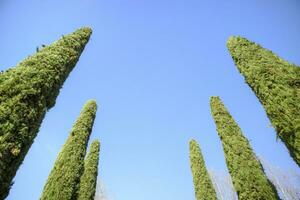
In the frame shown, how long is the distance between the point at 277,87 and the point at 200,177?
1406 cm

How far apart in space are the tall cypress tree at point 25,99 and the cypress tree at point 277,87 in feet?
23.6

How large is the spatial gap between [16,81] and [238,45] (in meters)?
9.47

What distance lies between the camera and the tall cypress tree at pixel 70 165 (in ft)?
47.5

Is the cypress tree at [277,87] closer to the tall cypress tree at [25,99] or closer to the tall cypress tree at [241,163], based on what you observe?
the tall cypress tree at [241,163]

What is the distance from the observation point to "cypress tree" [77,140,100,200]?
59.1ft

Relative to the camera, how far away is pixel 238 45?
40.5 ft

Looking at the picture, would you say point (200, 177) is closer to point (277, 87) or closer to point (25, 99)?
point (277, 87)

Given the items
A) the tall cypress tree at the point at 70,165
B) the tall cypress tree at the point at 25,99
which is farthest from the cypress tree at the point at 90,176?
the tall cypress tree at the point at 25,99

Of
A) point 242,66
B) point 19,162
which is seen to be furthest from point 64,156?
point 242,66

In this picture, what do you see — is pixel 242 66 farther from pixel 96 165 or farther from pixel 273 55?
pixel 96 165

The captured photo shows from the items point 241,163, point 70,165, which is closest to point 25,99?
point 70,165

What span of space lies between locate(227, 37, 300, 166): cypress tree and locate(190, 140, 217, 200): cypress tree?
12.4 meters

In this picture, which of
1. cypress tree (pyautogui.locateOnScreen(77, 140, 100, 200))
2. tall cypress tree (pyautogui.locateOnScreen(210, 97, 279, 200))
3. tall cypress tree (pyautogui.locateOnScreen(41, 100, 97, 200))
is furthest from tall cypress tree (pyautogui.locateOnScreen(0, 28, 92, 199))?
cypress tree (pyautogui.locateOnScreen(77, 140, 100, 200))

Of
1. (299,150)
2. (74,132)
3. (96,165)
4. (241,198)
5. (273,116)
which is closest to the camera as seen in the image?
(299,150)
